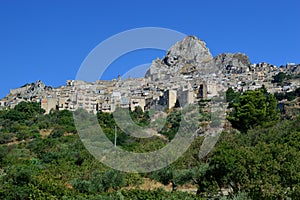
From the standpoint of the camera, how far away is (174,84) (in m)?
64.5

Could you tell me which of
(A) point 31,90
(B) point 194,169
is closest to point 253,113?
(B) point 194,169

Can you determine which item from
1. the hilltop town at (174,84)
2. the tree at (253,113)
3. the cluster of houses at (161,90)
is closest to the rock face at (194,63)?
the hilltop town at (174,84)

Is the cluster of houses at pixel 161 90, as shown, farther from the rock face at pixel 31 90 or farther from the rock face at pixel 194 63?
the rock face at pixel 194 63

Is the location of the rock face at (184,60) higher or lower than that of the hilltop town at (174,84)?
higher

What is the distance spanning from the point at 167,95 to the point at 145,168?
105 feet

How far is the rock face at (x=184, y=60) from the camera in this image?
265 feet

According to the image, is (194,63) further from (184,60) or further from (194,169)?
(194,169)

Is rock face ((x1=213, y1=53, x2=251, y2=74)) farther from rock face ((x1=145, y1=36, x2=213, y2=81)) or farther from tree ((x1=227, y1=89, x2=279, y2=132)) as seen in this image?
tree ((x1=227, y1=89, x2=279, y2=132))

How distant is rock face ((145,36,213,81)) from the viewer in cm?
8062

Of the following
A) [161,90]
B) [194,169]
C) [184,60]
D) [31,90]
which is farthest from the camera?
[184,60]

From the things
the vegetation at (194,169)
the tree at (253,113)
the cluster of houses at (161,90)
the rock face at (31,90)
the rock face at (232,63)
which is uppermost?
the rock face at (232,63)

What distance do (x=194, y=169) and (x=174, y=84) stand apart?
4781 centimetres

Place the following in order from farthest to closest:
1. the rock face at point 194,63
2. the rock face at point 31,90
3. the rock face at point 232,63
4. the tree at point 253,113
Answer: the rock face at point 31,90 < the rock face at point 194,63 < the rock face at point 232,63 < the tree at point 253,113

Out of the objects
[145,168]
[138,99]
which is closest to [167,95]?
[138,99]
